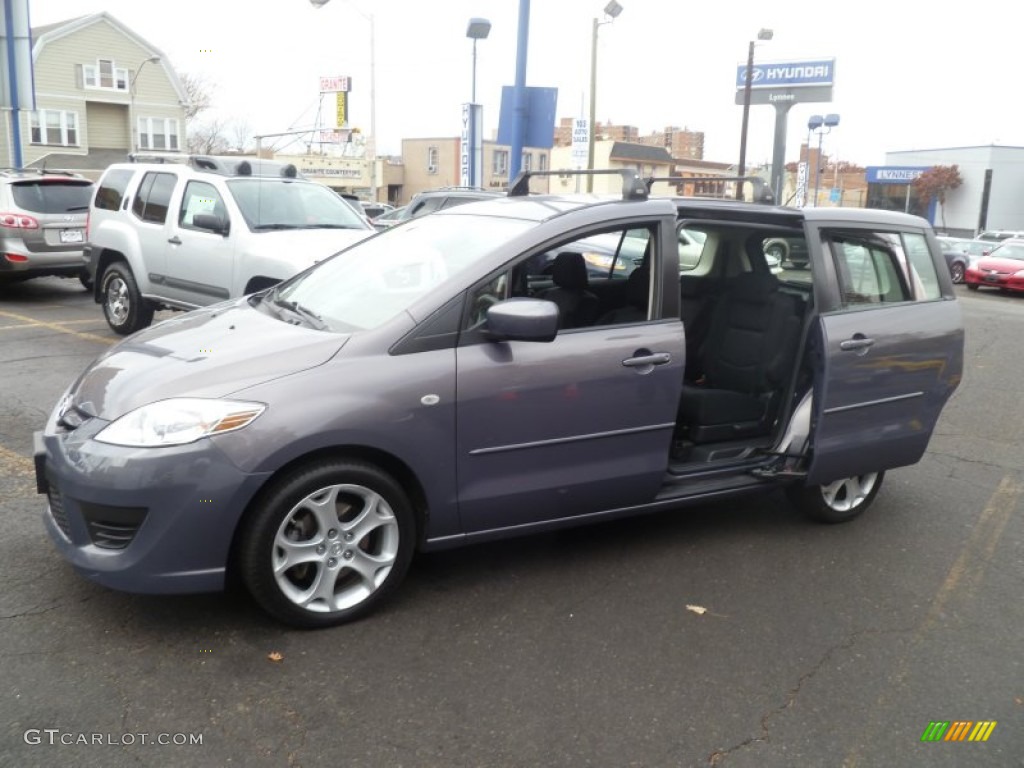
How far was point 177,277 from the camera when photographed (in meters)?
9.30

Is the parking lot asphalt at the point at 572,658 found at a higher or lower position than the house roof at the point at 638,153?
lower

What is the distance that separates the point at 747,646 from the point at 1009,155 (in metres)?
60.5

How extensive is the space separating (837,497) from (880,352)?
902 mm

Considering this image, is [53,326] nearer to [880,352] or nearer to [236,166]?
[236,166]

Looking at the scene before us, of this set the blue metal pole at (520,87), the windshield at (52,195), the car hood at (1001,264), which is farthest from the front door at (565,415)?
the car hood at (1001,264)

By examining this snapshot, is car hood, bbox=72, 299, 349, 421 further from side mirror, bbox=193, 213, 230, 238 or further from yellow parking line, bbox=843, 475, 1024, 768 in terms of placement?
side mirror, bbox=193, 213, 230, 238

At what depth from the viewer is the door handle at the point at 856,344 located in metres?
4.68

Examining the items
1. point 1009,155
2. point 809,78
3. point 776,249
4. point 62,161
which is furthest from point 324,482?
point 1009,155

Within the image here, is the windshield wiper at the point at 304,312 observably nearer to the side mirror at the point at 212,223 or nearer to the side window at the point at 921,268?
the side window at the point at 921,268

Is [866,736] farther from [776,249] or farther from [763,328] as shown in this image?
[776,249]

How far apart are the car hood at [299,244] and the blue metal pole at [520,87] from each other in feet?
14.0

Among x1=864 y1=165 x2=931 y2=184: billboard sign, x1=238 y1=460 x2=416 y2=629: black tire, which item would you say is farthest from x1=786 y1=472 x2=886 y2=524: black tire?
x1=864 y1=165 x2=931 y2=184: billboard sign

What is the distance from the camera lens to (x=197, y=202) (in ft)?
30.7

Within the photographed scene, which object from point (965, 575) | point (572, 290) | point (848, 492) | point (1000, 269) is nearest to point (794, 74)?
point (1000, 269)
